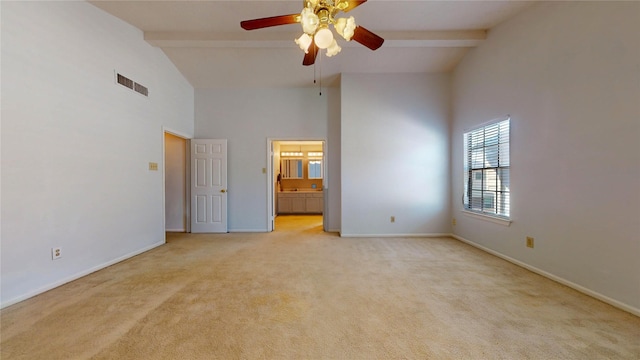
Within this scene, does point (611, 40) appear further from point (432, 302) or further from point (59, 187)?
point (59, 187)

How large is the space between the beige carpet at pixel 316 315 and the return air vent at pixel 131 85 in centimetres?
248

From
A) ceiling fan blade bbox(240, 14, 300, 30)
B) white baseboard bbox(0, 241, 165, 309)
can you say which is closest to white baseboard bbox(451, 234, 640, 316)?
ceiling fan blade bbox(240, 14, 300, 30)

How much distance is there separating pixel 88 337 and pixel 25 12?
302cm

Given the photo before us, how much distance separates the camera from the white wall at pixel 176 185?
5289mm

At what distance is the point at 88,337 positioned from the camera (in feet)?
5.83

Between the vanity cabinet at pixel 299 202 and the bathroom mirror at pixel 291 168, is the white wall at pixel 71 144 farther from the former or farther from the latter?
the bathroom mirror at pixel 291 168

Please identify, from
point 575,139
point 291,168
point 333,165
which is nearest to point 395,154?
point 333,165

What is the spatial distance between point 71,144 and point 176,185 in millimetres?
2629

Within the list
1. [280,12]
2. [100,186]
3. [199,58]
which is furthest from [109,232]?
[280,12]

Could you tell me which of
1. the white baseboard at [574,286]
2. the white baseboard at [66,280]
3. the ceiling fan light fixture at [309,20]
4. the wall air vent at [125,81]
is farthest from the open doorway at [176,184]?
the white baseboard at [574,286]

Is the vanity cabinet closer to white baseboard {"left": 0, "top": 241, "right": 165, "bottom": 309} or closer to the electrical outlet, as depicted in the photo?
white baseboard {"left": 0, "top": 241, "right": 165, "bottom": 309}

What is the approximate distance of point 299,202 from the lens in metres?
7.84

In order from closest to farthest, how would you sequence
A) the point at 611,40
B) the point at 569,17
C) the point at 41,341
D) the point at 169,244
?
the point at 41,341, the point at 611,40, the point at 569,17, the point at 169,244

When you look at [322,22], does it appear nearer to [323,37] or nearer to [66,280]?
[323,37]
